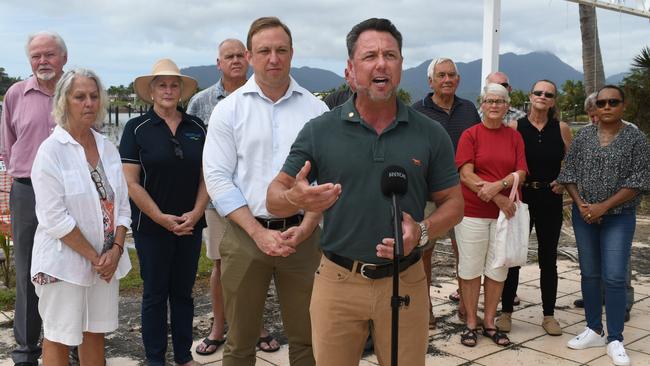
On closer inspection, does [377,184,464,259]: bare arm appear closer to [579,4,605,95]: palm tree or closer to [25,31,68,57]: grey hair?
[25,31,68,57]: grey hair

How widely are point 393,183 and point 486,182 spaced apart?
278 cm

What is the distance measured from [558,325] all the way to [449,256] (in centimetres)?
286

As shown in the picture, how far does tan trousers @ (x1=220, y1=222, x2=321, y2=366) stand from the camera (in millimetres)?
3305

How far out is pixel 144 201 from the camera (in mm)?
3936

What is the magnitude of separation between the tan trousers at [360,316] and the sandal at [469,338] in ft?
7.80

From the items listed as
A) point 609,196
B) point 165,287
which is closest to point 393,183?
point 165,287

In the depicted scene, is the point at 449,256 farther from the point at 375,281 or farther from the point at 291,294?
the point at 375,281

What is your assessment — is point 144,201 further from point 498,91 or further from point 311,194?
point 498,91

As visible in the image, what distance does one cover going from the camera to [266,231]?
3.08 m

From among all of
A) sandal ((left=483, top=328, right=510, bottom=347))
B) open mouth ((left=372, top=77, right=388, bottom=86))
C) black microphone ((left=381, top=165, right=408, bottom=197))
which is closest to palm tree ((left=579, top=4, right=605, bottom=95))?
sandal ((left=483, top=328, right=510, bottom=347))

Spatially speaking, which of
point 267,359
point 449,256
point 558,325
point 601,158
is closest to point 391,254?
point 267,359

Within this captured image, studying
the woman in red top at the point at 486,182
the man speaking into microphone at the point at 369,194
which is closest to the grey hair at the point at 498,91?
the woman in red top at the point at 486,182

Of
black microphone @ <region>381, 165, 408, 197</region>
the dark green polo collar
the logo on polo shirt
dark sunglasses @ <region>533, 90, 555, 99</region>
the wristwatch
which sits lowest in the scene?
the wristwatch

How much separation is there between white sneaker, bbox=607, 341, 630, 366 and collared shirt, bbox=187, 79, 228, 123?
3527 mm
